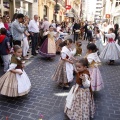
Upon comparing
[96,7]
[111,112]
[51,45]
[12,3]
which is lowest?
[111,112]

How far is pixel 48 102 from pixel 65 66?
116cm

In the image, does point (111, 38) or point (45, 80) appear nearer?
point (45, 80)

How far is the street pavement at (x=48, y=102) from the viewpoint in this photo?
13.4 feet

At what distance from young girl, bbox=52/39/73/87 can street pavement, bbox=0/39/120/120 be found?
278mm

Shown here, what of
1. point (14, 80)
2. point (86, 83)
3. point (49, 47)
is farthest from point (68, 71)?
point (49, 47)

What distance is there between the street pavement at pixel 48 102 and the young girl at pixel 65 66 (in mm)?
278

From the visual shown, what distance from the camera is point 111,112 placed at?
14.1ft

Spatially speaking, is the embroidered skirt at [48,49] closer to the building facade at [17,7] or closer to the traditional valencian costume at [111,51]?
the traditional valencian costume at [111,51]

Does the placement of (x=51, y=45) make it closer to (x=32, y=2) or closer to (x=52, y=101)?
(x=52, y=101)

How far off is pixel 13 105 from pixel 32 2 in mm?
13191

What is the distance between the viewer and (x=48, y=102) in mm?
4660

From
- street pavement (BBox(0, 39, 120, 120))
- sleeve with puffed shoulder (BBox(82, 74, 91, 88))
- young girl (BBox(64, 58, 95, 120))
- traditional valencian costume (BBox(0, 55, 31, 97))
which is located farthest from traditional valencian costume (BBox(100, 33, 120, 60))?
sleeve with puffed shoulder (BBox(82, 74, 91, 88))

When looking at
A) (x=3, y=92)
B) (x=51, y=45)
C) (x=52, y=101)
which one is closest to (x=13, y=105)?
(x=3, y=92)

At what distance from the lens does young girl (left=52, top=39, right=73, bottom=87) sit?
5.26 m
